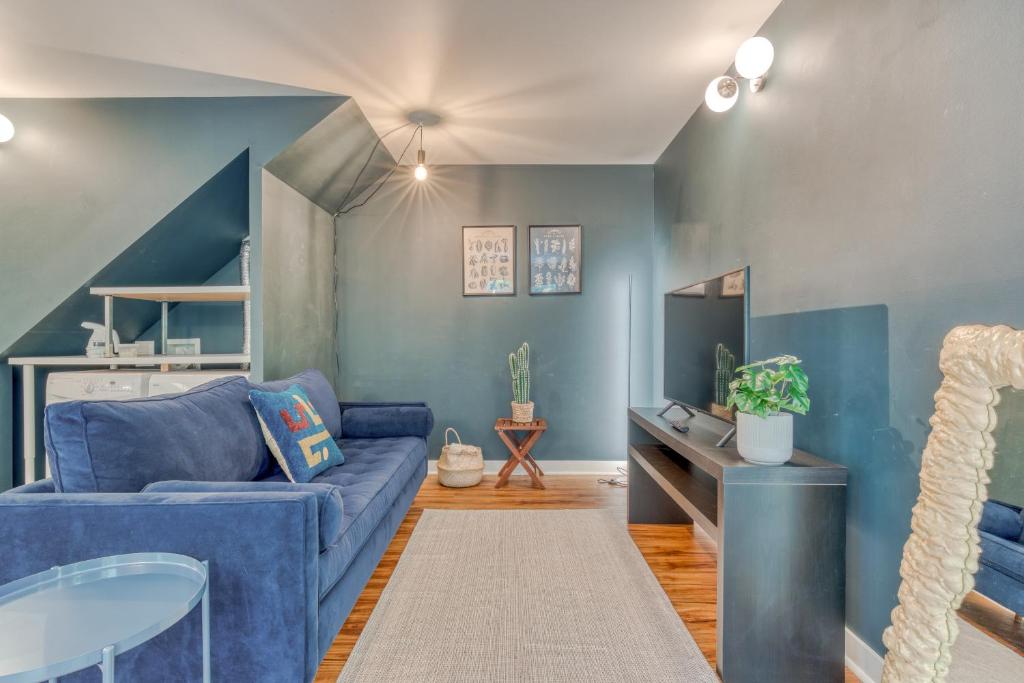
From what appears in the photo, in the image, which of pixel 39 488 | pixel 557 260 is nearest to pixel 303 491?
pixel 39 488

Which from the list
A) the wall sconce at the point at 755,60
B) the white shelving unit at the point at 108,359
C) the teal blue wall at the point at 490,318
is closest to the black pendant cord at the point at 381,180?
the teal blue wall at the point at 490,318

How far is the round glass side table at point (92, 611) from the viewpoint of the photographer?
79 centimetres

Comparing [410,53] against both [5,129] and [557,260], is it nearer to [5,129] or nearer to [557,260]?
[557,260]

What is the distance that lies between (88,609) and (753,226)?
8.55 feet

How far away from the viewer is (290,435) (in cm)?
200

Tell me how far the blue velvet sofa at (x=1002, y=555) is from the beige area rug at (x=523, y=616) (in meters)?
0.88

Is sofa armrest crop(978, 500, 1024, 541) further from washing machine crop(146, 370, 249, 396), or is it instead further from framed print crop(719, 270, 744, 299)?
washing machine crop(146, 370, 249, 396)

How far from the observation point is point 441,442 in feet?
12.3

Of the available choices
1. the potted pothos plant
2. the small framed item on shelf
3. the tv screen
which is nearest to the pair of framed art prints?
the tv screen

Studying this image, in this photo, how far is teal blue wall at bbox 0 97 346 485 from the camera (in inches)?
104

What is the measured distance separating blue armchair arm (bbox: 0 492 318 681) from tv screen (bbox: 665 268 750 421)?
168 cm

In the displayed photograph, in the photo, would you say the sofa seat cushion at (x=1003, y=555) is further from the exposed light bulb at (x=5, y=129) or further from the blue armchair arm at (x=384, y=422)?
the exposed light bulb at (x=5, y=129)

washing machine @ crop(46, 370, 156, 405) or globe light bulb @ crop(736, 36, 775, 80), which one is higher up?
globe light bulb @ crop(736, 36, 775, 80)

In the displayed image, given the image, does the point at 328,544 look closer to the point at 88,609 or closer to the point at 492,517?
the point at 88,609
